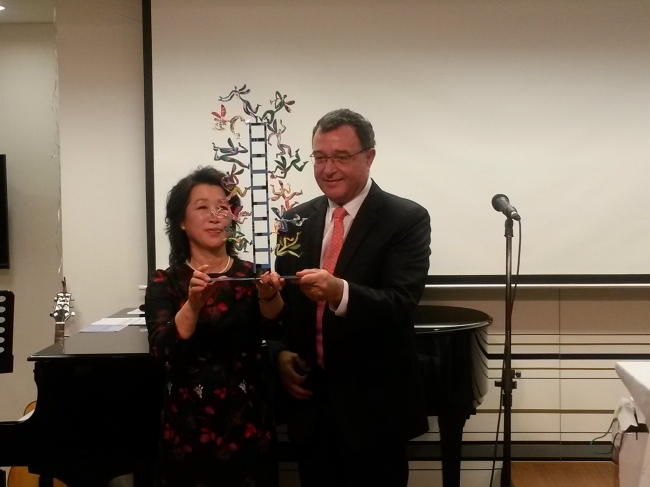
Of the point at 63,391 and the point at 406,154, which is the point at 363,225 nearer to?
the point at 63,391

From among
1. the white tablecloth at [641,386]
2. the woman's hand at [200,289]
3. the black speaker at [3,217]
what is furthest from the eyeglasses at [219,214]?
the black speaker at [3,217]

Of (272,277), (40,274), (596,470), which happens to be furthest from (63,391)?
(596,470)

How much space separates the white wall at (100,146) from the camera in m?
3.30

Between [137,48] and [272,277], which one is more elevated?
[137,48]

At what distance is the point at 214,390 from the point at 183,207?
52 cm

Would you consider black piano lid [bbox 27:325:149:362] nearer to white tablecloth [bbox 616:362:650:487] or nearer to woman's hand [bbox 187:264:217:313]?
woman's hand [bbox 187:264:217:313]

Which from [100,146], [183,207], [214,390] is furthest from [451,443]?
[100,146]

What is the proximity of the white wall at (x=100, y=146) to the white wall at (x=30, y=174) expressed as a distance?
33.4 inches

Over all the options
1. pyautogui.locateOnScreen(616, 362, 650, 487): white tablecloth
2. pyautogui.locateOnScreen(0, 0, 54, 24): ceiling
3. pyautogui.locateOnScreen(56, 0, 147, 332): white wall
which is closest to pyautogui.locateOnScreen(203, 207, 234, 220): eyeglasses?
pyautogui.locateOnScreen(616, 362, 650, 487): white tablecloth

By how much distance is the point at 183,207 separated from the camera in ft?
5.83

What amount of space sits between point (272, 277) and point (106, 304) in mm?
2042

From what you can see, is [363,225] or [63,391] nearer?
[363,225]

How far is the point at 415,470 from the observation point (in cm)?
340

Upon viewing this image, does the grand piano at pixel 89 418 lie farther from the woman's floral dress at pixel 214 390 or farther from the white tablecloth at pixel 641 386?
the white tablecloth at pixel 641 386
